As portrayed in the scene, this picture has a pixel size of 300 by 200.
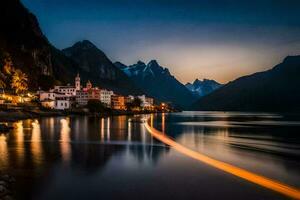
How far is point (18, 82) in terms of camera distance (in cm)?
16150

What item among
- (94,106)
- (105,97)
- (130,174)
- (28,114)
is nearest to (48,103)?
(94,106)

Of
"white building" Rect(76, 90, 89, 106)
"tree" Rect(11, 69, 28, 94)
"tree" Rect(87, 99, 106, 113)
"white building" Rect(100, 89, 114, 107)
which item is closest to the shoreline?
"tree" Rect(87, 99, 106, 113)

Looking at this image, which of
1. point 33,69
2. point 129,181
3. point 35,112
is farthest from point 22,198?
point 33,69

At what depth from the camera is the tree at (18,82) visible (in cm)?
15604

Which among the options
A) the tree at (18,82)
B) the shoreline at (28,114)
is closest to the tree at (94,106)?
the shoreline at (28,114)

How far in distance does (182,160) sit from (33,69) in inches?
7351

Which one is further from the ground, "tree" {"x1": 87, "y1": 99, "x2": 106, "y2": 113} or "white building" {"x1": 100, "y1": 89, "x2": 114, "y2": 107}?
"white building" {"x1": 100, "y1": 89, "x2": 114, "y2": 107}

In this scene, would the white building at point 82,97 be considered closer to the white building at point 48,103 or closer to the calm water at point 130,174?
the white building at point 48,103

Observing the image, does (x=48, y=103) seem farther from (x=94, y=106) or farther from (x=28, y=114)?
(x=28, y=114)

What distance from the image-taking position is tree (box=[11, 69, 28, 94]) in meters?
156

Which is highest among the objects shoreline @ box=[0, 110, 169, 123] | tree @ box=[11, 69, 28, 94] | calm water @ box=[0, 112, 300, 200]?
tree @ box=[11, 69, 28, 94]

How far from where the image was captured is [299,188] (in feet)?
60.1

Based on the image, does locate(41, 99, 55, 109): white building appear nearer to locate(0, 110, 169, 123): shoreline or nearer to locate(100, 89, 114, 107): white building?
locate(0, 110, 169, 123): shoreline

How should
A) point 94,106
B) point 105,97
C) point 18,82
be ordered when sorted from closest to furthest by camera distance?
point 94,106
point 18,82
point 105,97
